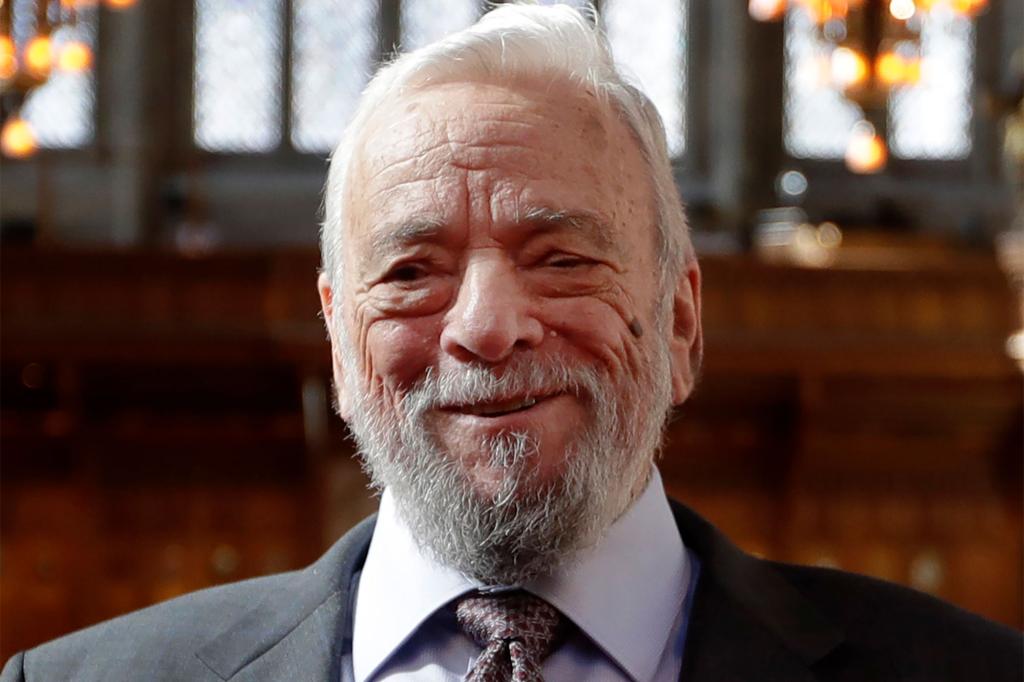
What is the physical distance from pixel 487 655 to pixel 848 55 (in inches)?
263

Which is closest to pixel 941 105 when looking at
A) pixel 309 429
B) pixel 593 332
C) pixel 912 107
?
pixel 912 107

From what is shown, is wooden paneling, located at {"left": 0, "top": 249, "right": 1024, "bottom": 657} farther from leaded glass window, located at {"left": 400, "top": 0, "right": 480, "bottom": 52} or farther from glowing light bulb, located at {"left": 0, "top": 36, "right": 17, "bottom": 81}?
leaded glass window, located at {"left": 400, "top": 0, "right": 480, "bottom": 52}

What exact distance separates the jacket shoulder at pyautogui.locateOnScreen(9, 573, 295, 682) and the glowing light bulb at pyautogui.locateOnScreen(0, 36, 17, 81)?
5615 millimetres

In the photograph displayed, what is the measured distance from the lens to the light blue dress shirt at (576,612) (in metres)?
1.79

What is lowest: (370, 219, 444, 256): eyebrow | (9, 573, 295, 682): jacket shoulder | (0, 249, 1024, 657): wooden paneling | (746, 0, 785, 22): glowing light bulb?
(0, 249, 1024, 657): wooden paneling

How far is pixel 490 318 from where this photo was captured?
1692 mm

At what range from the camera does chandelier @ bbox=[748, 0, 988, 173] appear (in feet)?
25.3

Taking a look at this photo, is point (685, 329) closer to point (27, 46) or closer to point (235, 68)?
point (27, 46)

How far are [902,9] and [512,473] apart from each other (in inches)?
251

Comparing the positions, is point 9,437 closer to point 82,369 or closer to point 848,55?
point 82,369

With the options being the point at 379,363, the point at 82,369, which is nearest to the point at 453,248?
the point at 379,363

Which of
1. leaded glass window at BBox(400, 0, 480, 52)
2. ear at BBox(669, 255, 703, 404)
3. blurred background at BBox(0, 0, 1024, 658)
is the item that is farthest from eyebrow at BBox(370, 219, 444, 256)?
leaded glass window at BBox(400, 0, 480, 52)

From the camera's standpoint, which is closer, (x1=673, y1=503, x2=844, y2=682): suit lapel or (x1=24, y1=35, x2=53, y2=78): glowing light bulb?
(x1=673, y1=503, x2=844, y2=682): suit lapel

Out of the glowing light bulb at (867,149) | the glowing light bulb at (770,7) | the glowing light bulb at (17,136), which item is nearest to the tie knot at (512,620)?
the glowing light bulb at (770,7)
